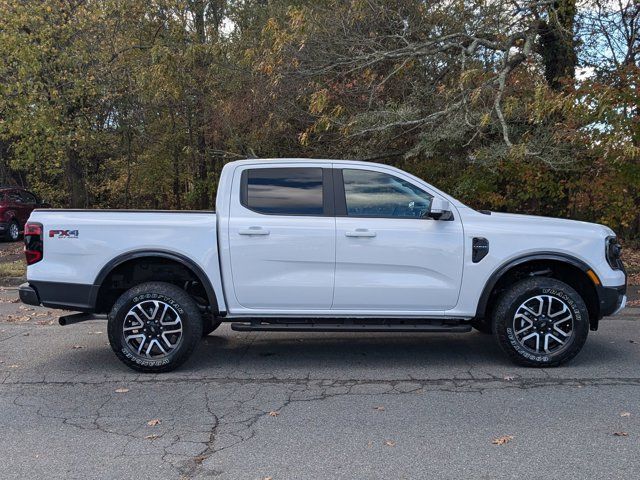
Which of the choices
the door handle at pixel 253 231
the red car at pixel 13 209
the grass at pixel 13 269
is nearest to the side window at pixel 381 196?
the door handle at pixel 253 231

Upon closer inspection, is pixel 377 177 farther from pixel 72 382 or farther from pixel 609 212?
pixel 609 212

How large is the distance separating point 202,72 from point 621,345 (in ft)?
39.2

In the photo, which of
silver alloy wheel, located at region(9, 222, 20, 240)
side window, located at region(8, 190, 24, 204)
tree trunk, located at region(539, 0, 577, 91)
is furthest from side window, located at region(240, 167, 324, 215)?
side window, located at region(8, 190, 24, 204)

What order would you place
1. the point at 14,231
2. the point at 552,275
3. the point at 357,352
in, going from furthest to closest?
the point at 14,231 < the point at 357,352 < the point at 552,275

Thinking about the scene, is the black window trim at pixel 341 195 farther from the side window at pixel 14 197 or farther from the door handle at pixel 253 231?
the side window at pixel 14 197

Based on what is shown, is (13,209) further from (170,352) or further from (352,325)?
(352,325)

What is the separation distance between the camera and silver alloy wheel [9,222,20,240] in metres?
18.1

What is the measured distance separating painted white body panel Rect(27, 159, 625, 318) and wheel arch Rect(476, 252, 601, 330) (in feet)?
0.16

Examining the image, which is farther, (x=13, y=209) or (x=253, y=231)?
(x=13, y=209)

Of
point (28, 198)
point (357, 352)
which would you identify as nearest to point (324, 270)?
point (357, 352)

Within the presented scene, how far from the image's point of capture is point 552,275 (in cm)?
606

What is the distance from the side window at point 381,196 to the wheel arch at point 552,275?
0.91m

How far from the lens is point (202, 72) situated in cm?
1527

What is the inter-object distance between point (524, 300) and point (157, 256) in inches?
135
